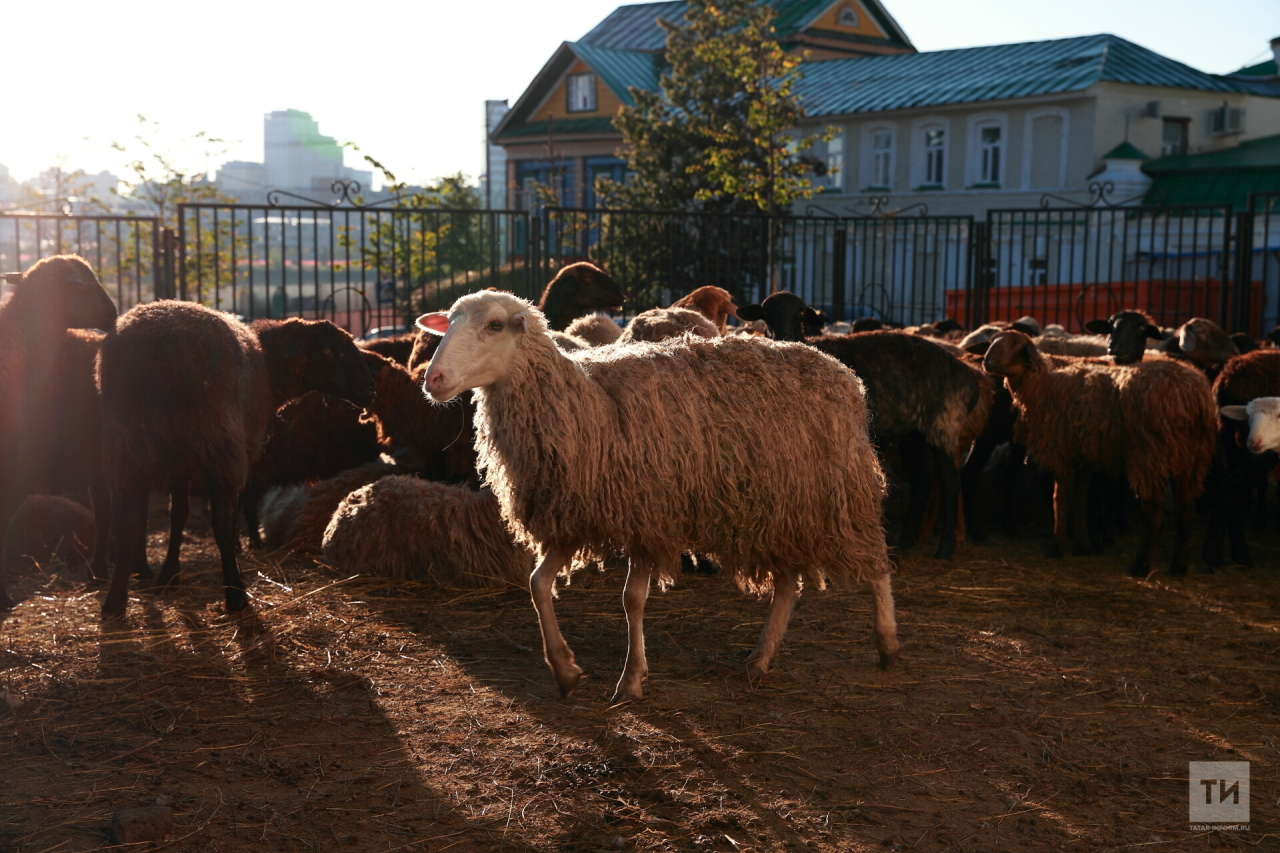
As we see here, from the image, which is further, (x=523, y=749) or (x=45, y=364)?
(x=45, y=364)

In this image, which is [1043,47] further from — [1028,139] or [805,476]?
[805,476]

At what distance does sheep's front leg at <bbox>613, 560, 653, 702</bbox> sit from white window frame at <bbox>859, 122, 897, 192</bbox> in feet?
92.0

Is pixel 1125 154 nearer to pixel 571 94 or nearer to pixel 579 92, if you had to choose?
pixel 579 92

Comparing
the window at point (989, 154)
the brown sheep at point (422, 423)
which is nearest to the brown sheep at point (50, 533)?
the brown sheep at point (422, 423)

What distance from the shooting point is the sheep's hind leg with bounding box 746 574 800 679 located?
5262 mm

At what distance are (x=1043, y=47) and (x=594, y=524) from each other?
99.3 ft

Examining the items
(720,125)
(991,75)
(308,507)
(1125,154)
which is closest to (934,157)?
(991,75)

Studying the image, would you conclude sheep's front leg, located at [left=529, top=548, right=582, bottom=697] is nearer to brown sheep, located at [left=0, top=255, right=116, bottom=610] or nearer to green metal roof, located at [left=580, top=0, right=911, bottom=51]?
brown sheep, located at [left=0, top=255, right=116, bottom=610]

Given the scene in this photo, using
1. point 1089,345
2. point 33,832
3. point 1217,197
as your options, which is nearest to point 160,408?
point 33,832

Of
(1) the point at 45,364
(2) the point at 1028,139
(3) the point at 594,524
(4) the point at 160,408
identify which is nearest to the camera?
(3) the point at 594,524

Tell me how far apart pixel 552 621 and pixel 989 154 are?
90.4 ft

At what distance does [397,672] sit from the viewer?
5336 mm

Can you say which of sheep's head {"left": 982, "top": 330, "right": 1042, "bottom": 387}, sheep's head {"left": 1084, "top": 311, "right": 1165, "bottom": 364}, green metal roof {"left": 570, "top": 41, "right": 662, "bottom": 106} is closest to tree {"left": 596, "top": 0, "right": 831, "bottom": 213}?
green metal roof {"left": 570, "top": 41, "right": 662, "bottom": 106}

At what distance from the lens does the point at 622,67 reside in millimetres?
35562
